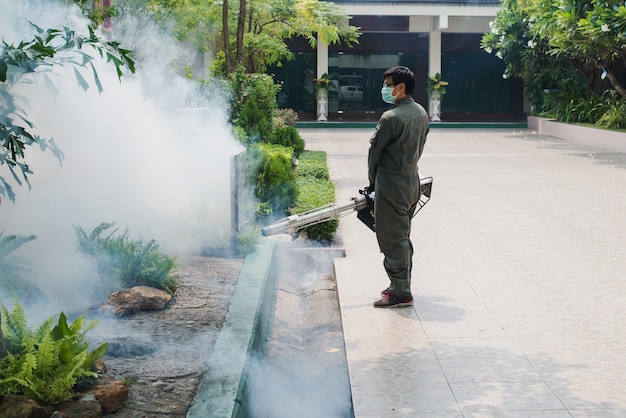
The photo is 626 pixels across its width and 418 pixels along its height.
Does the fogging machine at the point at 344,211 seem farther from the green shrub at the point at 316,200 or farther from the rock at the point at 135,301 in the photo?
the green shrub at the point at 316,200

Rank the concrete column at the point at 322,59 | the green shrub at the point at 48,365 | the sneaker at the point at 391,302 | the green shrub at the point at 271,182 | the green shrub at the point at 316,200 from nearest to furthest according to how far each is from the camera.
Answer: the green shrub at the point at 48,365, the sneaker at the point at 391,302, the green shrub at the point at 316,200, the green shrub at the point at 271,182, the concrete column at the point at 322,59

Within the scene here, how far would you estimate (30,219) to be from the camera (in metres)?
7.11

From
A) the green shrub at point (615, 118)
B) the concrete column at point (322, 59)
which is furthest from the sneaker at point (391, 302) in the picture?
the concrete column at point (322, 59)

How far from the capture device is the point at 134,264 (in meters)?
6.11

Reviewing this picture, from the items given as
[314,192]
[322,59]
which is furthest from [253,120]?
[322,59]

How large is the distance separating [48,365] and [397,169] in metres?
3.06

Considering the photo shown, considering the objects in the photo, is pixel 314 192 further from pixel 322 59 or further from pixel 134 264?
pixel 322 59

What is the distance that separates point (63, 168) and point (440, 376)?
4.12 m

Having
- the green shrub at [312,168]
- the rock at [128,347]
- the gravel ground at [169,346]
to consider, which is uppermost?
the green shrub at [312,168]

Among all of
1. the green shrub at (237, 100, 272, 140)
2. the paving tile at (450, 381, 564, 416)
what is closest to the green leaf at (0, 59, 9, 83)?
the paving tile at (450, 381, 564, 416)

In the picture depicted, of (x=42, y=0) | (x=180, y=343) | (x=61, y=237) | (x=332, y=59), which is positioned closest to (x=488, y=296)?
(x=180, y=343)

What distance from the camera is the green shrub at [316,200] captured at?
9.03m

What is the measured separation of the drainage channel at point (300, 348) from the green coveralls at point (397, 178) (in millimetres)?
653

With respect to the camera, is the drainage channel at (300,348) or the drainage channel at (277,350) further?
the drainage channel at (300,348)
